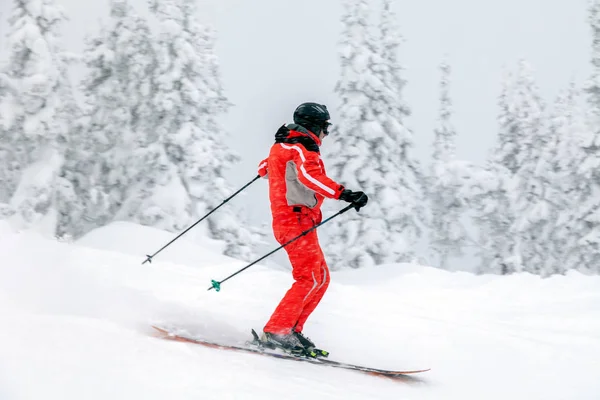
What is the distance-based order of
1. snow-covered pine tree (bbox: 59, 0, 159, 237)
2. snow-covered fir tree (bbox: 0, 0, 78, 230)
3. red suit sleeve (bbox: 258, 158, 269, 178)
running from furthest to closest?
snow-covered pine tree (bbox: 59, 0, 159, 237) → snow-covered fir tree (bbox: 0, 0, 78, 230) → red suit sleeve (bbox: 258, 158, 269, 178)

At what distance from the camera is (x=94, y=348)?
4129 millimetres

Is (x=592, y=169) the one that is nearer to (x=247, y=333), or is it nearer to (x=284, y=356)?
(x=247, y=333)

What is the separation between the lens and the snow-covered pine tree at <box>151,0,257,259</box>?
23156 millimetres

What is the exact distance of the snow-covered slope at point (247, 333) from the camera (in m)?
3.84

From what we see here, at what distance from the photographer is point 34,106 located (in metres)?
21.6

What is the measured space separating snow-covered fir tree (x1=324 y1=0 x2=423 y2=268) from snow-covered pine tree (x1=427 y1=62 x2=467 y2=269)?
25.1 feet

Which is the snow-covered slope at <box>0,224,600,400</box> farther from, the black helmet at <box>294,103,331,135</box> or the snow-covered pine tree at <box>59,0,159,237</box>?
the snow-covered pine tree at <box>59,0,159,237</box>

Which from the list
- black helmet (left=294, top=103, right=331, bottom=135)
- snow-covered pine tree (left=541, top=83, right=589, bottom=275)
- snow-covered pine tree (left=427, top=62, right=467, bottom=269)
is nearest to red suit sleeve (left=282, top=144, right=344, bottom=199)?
black helmet (left=294, top=103, right=331, bottom=135)

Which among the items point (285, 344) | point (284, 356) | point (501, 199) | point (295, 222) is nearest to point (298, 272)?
point (295, 222)

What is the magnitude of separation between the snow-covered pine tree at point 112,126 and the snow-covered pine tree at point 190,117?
4.37ft

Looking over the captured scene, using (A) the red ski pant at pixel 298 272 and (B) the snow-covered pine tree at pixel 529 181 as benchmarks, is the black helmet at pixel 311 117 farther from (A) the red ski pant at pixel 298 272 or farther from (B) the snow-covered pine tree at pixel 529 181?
(B) the snow-covered pine tree at pixel 529 181

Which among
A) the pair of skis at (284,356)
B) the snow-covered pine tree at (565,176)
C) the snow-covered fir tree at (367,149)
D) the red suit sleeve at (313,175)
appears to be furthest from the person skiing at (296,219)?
the snow-covered pine tree at (565,176)

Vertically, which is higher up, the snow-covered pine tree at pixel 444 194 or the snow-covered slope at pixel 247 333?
the snow-covered pine tree at pixel 444 194

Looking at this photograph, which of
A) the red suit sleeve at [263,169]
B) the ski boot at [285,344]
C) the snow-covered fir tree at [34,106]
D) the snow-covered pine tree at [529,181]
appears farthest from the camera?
the snow-covered pine tree at [529,181]
